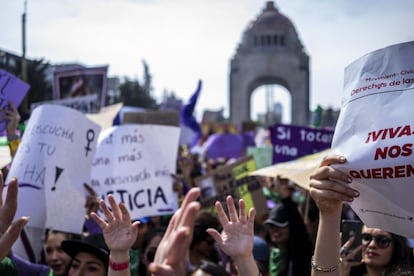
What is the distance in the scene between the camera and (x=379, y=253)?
9.32ft

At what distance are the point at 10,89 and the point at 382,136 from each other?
12.1ft

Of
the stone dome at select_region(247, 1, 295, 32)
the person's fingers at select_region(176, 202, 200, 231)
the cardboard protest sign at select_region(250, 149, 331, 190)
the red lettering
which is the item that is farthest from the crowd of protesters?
the stone dome at select_region(247, 1, 295, 32)

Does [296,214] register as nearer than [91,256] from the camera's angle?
No

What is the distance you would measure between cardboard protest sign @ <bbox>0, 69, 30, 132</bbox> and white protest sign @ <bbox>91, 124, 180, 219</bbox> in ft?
2.65

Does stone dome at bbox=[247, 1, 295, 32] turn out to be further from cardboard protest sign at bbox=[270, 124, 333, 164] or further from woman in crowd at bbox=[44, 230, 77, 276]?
woman in crowd at bbox=[44, 230, 77, 276]

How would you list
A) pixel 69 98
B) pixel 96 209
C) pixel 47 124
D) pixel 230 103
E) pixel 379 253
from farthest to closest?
pixel 230 103, pixel 69 98, pixel 96 209, pixel 47 124, pixel 379 253

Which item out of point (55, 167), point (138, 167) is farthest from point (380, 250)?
point (138, 167)

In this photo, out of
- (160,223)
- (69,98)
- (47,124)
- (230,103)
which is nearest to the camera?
(47,124)

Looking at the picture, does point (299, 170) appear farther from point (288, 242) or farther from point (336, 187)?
point (336, 187)

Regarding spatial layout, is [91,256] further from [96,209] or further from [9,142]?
[9,142]

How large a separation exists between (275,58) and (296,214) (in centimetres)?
5315

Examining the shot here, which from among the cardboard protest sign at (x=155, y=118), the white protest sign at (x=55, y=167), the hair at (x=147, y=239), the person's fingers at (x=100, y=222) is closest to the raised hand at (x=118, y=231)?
the person's fingers at (x=100, y=222)

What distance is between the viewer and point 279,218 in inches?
164

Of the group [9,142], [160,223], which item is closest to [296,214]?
[160,223]
